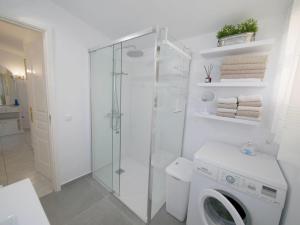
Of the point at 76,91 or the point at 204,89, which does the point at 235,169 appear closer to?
the point at 204,89

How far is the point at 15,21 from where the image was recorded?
1384mm

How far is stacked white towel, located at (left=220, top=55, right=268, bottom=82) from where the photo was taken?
1.23m

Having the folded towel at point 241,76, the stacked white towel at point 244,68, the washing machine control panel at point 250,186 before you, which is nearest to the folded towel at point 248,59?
the stacked white towel at point 244,68

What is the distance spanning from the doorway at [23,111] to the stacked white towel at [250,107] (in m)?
2.36

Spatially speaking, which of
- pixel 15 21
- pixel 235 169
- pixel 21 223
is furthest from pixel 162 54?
pixel 15 21

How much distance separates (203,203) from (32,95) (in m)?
2.78

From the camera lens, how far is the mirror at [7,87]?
2.79m

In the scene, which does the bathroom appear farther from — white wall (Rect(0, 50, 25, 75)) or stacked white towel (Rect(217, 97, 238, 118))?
white wall (Rect(0, 50, 25, 75))

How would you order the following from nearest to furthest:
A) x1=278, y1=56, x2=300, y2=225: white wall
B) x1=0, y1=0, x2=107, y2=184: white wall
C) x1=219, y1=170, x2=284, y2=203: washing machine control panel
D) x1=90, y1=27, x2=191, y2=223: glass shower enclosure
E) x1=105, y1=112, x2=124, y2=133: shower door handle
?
x1=278, y1=56, x2=300, y2=225: white wall
x1=219, y1=170, x2=284, y2=203: washing machine control panel
x1=90, y1=27, x2=191, y2=223: glass shower enclosure
x1=0, y1=0, x2=107, y2=184: white wall
x1=105, y1=112, x2=124, y2=133: shower door handle

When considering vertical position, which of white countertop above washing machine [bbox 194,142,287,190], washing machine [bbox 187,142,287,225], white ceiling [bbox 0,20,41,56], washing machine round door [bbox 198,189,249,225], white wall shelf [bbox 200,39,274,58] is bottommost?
washing machine round door [bbox 198,189,249,225]

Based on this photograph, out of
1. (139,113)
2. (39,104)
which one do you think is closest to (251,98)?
(139,113)

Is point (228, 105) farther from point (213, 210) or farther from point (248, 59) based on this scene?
point (213, 210)

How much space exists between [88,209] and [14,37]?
122 inches

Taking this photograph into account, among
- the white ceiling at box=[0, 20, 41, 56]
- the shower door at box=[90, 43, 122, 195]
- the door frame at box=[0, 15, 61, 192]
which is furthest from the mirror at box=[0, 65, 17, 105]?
the shower door at box=[90, 43, 122, 195]
